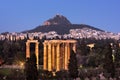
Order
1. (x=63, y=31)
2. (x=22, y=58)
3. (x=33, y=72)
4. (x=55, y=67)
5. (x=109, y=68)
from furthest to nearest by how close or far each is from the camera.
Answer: (x=63, y=31)
(x=22, y=58)
(x=55, y=67)
(x=109, y=68)
(x=33, y=72)

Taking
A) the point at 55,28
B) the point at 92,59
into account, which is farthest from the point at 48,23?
the point at 92,59

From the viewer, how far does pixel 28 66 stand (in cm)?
2811

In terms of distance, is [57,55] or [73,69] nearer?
[73,69]

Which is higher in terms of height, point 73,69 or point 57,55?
point 57,55

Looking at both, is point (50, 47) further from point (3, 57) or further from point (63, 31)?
point (63, 31)

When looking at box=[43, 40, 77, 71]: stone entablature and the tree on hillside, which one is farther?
box=[43, 40, 77, 71]: stone entablature

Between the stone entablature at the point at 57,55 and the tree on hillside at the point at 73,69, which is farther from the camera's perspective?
the stone entablature at the point at 57,55

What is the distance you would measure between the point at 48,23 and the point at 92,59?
11184cm

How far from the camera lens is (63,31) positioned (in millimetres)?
154625

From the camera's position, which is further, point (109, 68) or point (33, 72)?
point (109, 68)

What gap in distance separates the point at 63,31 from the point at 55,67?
345 ft

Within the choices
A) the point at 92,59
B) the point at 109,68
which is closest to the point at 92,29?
the point at 92,59

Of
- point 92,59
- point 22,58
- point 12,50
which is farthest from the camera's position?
point 12,50

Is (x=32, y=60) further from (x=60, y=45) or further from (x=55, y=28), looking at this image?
(x=55, y=28)
